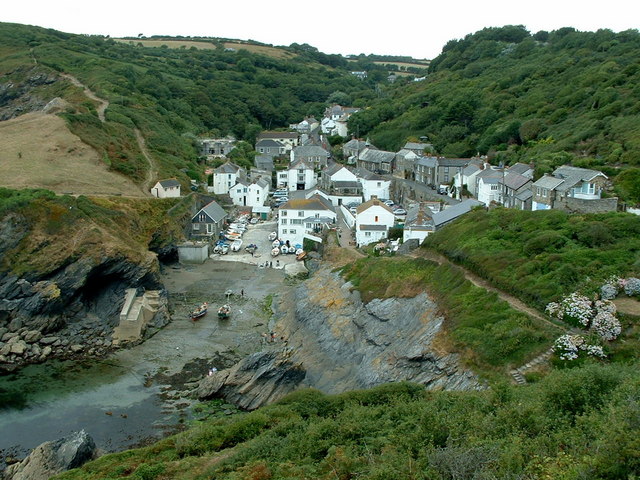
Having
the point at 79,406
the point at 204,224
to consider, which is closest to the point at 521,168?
the point at 204,224

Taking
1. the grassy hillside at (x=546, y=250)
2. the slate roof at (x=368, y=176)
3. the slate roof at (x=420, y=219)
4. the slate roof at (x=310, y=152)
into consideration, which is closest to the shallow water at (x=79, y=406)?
the grassy hillside at (x=546, y=250)

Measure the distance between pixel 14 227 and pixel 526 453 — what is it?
1428 inches

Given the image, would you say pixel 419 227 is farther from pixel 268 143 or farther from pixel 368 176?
pixel 268 143

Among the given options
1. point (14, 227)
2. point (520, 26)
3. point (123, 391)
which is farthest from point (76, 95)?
point (520, 26)

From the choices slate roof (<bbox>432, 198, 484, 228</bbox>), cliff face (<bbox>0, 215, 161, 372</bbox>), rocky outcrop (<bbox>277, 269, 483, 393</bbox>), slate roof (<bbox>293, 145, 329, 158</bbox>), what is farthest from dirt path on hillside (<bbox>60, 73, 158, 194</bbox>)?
slate roof (<bbox>432, 198, 484, 228</bbox>)

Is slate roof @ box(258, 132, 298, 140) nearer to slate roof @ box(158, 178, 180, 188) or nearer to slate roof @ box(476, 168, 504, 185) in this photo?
slate roof @ box(158, 178, 180, 188)

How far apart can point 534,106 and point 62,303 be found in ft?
182

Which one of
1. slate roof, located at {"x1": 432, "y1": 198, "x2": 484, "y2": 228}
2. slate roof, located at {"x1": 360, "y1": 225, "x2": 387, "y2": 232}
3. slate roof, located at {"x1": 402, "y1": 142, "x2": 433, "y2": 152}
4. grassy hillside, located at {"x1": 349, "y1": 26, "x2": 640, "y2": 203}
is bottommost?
slate roof, located at {"x1": 360, "y1": 225, "x2": 387, "y2": 232}

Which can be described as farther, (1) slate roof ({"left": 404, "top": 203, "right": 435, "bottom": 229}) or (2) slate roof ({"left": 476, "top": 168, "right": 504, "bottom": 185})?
(2) slate roof ({"left": 476, "top": 168, "right": 504, "bottom": 185})

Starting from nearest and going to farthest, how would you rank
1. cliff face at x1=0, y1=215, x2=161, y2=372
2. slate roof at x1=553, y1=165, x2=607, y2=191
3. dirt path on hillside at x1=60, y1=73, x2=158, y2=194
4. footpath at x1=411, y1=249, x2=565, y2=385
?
1. footpath at x1=411, y1=249, x2=565, y2=385
2. cliff face at x1=0, y1=215, x2=161, y2=372
3. slate roof at x1=553, y1=165, x2=607, y2=191
4. dirt path on hillside at x1=60, y1=73, x2=158, y2=194

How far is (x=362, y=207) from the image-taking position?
49094 mm

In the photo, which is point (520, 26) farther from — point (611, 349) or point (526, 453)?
point (526, 453)

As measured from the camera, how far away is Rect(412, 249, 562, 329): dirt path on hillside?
24.1 meters

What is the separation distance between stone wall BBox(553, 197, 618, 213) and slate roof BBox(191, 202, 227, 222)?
3296 centimetres
